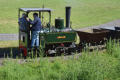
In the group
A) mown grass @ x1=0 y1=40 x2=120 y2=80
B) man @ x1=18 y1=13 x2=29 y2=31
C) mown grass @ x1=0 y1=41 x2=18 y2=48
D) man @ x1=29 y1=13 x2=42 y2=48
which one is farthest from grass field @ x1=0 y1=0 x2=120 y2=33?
mown grass @ x1=0 y1=40 x2=120 y2=80

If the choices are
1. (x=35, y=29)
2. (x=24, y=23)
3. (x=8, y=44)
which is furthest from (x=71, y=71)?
(x=8, y=44)

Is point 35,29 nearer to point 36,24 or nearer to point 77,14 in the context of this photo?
point 36,24

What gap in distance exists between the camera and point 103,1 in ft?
155

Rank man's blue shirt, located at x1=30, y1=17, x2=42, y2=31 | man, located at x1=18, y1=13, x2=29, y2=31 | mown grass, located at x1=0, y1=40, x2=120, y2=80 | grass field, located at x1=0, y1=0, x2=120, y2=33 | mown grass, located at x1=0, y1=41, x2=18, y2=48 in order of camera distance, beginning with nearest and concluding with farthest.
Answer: mown grass, located at x1=0, y1=40, x2=120, y2=80
man's blue shirt, located at x1=30, y1=17, x2=42, y2=31
man, located at x1=18, y1=13, x2=29, y2=31
mown grass, located at x1=0, y1=41, x2=18, y2=48
grass field, located at x1=0, y1=0, x2=120, y2=33

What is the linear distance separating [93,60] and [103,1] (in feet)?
132

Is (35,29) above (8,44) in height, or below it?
above

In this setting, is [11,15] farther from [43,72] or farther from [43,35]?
[43,72]

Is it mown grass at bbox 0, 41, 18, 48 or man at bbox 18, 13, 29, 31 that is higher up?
man at bbox 18, 13, 29, 31

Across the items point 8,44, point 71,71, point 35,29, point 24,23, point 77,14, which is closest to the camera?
point 71,71

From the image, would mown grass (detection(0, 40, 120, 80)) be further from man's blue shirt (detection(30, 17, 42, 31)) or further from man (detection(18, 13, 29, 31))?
man (detection(18, 13, 29, 31))

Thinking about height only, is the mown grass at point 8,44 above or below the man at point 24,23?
below

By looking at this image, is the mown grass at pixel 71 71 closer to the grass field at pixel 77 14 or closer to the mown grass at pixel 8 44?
the mown grass at pixel 8 44

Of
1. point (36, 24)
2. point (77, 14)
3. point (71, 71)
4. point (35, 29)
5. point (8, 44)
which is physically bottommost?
point (8, 44)

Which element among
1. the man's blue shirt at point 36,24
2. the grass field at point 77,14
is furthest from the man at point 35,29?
the grass field at point 77,14
